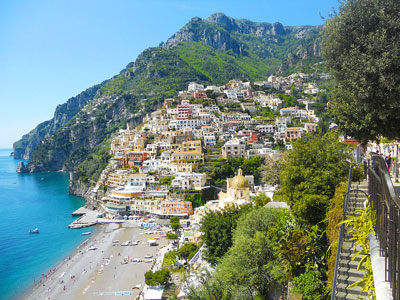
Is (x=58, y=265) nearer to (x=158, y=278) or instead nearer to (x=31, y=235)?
(x=31, y=235)

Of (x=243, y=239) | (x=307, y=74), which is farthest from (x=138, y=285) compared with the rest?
(x=307, y=74)

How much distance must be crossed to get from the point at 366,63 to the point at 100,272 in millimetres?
30687

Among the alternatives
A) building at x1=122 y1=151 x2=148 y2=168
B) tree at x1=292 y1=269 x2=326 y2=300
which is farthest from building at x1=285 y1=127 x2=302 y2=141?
tree at x1=292 y1=269 x2=326 y2=300

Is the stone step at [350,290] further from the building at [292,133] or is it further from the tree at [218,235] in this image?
the building at [292,133]

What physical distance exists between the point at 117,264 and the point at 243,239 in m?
22.8

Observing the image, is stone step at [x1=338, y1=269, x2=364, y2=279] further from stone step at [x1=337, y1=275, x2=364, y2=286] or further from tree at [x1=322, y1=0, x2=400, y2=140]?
tree at [x1=322, y1=0, x2=400, y2=140]

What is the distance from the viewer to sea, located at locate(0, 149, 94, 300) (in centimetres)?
3117

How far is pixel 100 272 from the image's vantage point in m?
30.7

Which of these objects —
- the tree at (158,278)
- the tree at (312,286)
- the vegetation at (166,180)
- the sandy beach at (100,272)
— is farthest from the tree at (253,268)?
the vegetation at (166,180)

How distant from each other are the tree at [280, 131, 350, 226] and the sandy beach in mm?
19708

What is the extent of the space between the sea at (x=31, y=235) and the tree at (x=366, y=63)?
3103cm

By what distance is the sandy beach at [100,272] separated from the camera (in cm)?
2655

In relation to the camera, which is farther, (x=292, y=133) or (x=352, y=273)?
(x=292, y=133)

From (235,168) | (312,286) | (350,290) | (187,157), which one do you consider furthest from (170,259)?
(187,157)
